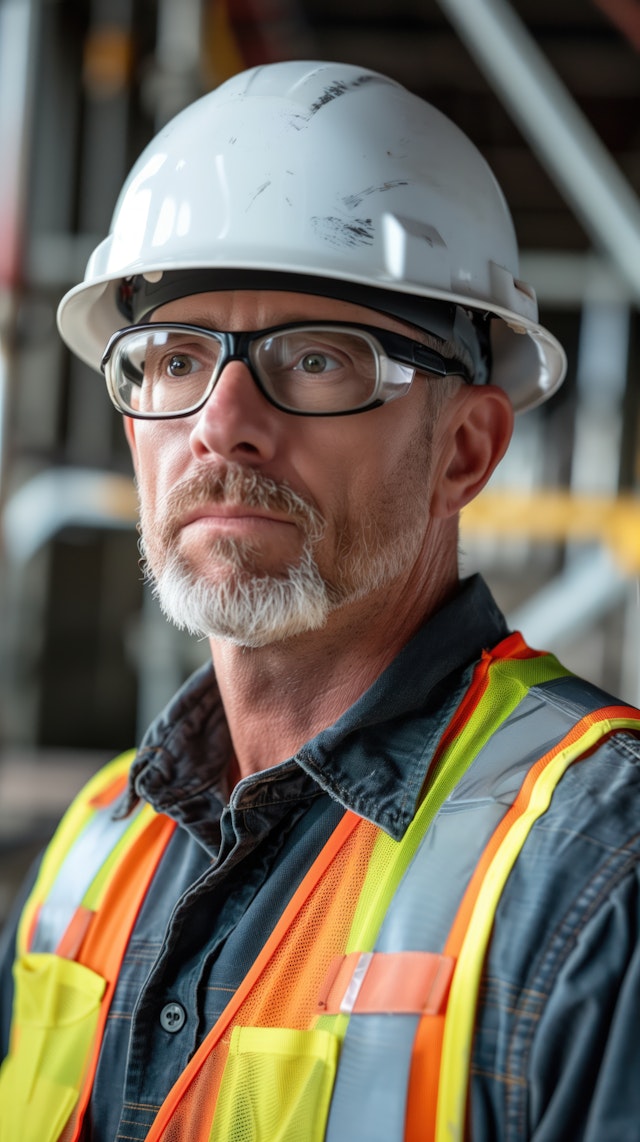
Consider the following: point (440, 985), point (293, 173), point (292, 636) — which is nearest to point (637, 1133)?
point (440, 985)

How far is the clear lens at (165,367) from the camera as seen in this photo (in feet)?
5.95

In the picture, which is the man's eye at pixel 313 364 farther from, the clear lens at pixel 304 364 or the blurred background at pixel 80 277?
the blurred background at pixel 80 277

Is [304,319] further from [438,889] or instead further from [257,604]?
[438,889]

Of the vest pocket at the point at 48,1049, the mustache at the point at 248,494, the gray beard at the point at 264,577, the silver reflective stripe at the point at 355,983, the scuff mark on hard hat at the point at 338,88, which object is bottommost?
the vest pocket at the point at 48,1049

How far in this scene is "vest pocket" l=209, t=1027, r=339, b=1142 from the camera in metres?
1.36

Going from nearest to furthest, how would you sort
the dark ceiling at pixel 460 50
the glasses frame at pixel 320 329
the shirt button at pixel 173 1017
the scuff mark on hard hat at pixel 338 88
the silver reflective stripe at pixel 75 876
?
the shirt button at pixel 173 1017, the glasses frame at pixel 320 329, the scuff mark on hard hat at pixel 338 88, the silver reflective stripe at pixel 75 876, the dark ceiling at pixel 460 50

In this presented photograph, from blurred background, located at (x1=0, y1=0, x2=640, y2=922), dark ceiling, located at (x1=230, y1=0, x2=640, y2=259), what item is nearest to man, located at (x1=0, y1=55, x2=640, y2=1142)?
blurred background, located at (x1=0, y1=0, x2=640, y2=922)

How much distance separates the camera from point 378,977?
4.56 ft

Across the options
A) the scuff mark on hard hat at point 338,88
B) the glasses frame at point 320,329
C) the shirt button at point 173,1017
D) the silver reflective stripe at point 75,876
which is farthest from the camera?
the silver reflective stripe at point 75,876

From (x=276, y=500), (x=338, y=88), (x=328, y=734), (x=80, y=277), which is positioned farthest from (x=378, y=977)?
(x=80, y=277)

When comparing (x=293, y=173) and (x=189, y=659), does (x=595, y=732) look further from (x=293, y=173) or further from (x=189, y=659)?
(x=189, y=659)

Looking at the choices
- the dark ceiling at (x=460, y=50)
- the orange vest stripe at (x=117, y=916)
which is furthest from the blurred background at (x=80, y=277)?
the orange vest stripe at (x=117, y=916)

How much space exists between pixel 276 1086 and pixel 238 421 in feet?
3.07

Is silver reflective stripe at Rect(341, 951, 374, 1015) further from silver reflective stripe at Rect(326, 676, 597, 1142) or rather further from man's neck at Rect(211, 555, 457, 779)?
man's neck at Rect(211, 555, 457, 779)
